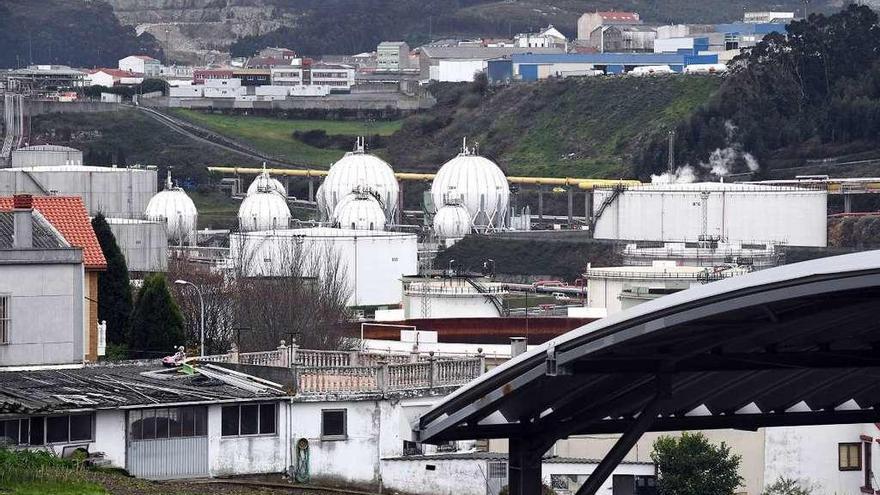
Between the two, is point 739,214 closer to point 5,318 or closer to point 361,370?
point 5,318

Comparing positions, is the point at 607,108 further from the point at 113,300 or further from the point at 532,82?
the point at 113,300

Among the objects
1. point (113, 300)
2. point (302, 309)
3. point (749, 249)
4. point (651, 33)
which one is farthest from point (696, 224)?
point (651, 33)

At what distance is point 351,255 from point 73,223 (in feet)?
141

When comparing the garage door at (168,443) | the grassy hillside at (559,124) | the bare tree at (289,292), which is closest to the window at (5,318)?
the garage door at (168,443)

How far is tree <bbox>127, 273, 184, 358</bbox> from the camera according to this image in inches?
1843

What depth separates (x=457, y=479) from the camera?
3297cm

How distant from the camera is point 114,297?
49438 millimetres

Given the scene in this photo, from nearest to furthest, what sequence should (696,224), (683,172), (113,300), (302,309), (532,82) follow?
(113,300), (302,309), (696,224), (683,172), (532,82)

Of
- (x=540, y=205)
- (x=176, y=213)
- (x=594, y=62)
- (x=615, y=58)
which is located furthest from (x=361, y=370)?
(x=615, y=58)

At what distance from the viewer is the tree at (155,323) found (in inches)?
1843

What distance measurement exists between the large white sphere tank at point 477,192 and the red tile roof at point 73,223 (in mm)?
67391

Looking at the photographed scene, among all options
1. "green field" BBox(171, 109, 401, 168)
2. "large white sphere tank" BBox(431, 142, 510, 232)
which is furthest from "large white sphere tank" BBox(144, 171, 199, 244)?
"green field" BBox(171, 109, 401, 168)

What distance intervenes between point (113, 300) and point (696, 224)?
5211 centimetres

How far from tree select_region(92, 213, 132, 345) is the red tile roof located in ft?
14.2
